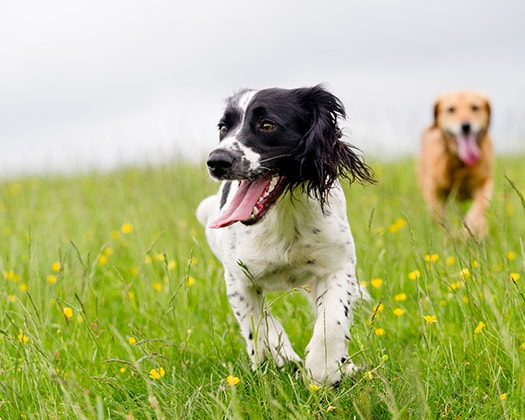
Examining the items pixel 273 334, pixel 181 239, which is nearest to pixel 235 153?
pixel 273 334

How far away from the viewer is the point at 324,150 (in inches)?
127

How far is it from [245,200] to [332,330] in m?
0.65

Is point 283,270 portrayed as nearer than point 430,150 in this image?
Yes

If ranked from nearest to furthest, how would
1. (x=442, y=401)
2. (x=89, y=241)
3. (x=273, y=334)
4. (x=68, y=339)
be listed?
(x=442, y=401) → (x=273, y=334) → (x=68, y=339) → (x=89, y=241)

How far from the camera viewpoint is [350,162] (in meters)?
3.36

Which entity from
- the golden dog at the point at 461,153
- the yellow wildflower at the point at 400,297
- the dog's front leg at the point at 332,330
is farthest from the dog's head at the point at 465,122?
the dog's front leg at the point at 332,330

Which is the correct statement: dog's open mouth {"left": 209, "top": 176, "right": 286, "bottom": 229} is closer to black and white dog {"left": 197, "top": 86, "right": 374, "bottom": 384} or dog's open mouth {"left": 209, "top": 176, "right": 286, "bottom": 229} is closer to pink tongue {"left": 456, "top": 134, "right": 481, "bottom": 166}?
black and white dog {"left": 197, "top": 86, "right": 374, "bottom": 384}

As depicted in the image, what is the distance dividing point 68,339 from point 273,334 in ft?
3.66

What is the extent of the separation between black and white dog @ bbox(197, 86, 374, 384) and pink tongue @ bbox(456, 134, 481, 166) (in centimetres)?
477

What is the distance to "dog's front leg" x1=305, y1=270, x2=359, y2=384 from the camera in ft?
9.97

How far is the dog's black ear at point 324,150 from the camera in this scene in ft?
10.5

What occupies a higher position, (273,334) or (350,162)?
(350,162)

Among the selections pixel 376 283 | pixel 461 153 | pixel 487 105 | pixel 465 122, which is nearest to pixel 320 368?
pixel 376 283

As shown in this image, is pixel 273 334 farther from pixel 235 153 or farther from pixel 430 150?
pixel 430 150
